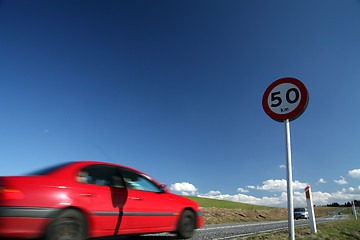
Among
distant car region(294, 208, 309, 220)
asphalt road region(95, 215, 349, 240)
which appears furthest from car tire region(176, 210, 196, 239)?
distant car region(294, 208, 309, 220)

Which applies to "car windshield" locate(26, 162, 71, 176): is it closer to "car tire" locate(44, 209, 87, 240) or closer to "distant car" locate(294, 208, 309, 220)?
"car tire" locate(44, 209, 87, 240)

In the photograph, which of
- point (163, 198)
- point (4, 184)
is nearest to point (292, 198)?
point (163, 198)

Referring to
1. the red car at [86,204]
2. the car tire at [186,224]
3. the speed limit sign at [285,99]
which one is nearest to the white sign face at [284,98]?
the speed limit sign at [285,99]

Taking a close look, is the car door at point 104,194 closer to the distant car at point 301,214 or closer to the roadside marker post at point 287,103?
the roadside marker post at point 287,103

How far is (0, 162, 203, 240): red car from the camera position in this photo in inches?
120

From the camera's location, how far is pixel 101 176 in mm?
4062

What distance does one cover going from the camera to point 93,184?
12.6ft

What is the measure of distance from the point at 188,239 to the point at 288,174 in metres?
2.69

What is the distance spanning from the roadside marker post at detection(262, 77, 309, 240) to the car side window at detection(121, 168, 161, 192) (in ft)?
8.08

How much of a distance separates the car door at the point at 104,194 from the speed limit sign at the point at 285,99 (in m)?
3.01

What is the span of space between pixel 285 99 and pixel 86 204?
3.73m

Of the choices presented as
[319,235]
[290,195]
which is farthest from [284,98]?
[319,235]

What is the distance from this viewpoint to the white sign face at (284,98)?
4.23 meters

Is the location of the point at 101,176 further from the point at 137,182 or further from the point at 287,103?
the point at 287,103
